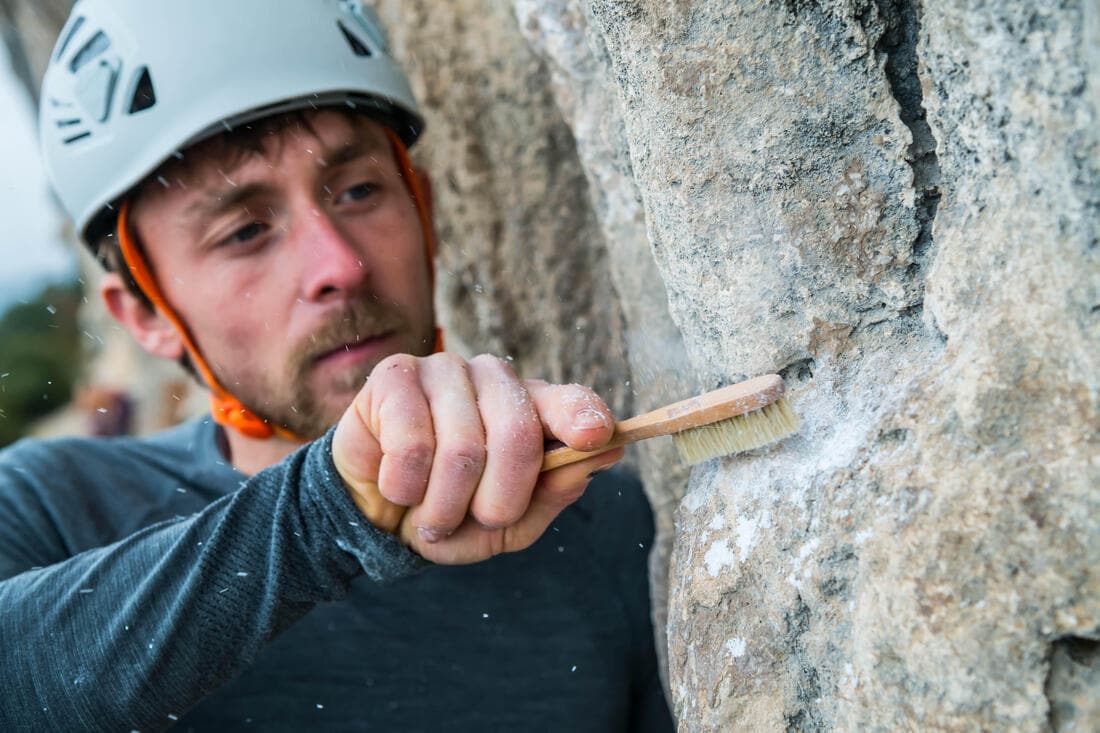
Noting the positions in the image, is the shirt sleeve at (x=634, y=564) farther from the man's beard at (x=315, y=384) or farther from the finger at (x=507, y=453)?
the finger at (x=507, y=453)

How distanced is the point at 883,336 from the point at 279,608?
2.96 feet

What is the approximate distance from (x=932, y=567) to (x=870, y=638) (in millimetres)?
113

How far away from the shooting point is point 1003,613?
81 cm

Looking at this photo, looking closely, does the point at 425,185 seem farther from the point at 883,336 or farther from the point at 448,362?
the point at 883,336

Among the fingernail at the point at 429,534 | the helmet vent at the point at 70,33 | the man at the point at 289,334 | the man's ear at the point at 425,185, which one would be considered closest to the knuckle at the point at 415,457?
the fingernail at the point at 429,534

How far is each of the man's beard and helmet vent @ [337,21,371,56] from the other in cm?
77

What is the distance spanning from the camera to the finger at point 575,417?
1132 mm

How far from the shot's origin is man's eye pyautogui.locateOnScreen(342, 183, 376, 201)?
2.12m

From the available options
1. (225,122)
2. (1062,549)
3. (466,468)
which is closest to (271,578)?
(466,468)

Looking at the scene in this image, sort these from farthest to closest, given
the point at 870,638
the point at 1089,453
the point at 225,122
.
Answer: the point at 225,122
the point at 870,638
the point at 1089,453

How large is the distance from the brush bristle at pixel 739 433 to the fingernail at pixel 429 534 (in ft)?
1.18

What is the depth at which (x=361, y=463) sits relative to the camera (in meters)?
1.21

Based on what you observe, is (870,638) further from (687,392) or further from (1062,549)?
(687,392)

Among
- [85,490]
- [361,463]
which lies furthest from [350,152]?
[361,463]
